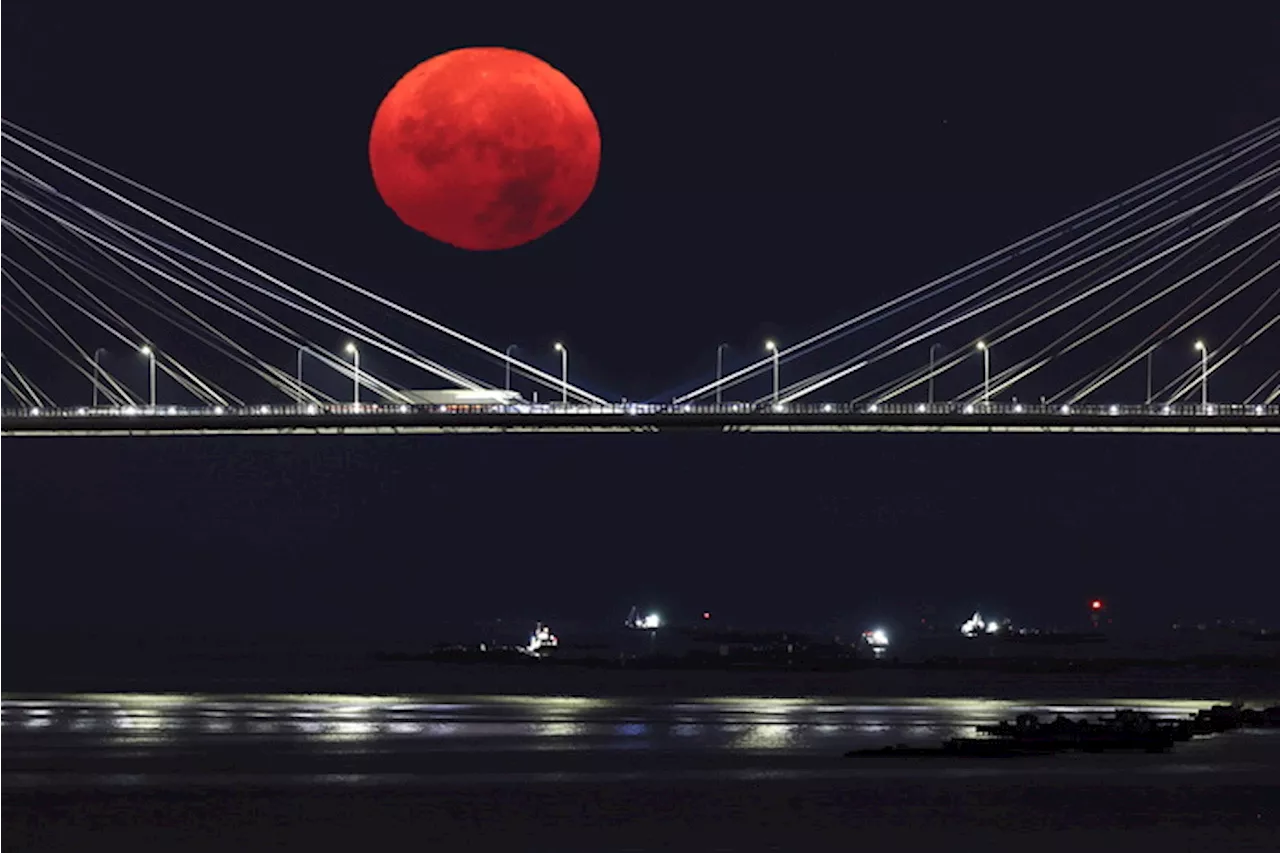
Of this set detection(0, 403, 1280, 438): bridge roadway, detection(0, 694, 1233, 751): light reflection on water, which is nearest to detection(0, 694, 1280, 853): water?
detection(0, 694, 1233, 751): light reflection on water

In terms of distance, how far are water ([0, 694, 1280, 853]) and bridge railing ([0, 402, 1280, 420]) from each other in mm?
12343

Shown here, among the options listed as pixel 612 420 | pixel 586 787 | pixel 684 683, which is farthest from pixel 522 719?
pixel 684 683

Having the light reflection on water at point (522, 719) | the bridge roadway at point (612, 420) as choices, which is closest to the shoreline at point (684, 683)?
the light reflection on water at point (522, 719)

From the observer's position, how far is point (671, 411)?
56969 mm

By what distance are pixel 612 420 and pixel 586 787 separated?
85.2 feet

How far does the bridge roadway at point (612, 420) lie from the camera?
55.6 metres

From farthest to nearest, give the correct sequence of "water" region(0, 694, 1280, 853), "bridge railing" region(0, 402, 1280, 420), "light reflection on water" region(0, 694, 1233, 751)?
"bridge railing" region(0, 402, 1280, 420) < "light reflection on water" region(0, 694, 1233, 751) < "water" region(0, 694, 1280, 853)

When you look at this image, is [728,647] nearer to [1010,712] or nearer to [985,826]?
[1010,712]

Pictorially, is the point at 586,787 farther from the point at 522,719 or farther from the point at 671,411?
the point at 671,411

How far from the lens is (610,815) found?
28547mm

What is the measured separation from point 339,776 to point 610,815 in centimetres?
511

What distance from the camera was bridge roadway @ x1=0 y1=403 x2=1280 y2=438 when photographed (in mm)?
55594

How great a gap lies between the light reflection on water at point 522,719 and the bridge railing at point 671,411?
6.06 meters

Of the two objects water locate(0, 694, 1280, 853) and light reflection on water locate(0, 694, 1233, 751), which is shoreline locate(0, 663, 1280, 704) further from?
water locate(0, 694, 1280, 853)
